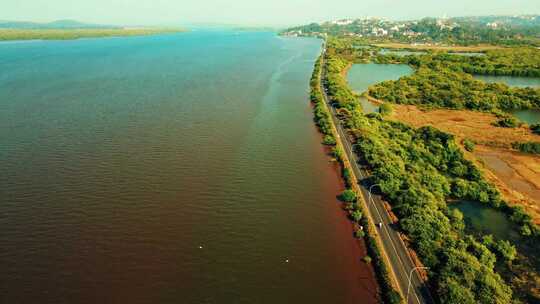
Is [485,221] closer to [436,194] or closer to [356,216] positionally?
[436,194]

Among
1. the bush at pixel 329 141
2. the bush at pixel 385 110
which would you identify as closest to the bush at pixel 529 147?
the bush at pixel 385 110

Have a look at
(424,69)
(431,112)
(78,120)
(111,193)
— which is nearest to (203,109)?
(78,120)

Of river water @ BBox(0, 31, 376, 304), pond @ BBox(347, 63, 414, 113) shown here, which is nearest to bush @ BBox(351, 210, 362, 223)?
river water @ BBox(0, 31, 376, 304)

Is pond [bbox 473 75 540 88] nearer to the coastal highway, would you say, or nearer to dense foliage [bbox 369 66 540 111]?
dense foliage [bbox 369 66 540 111]

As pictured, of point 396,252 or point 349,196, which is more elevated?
point 349,196

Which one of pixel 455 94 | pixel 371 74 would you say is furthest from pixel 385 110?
pixel 371 74

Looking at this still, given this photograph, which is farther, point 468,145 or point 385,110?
point 385,110

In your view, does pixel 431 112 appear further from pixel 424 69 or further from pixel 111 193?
pixel 111 193
